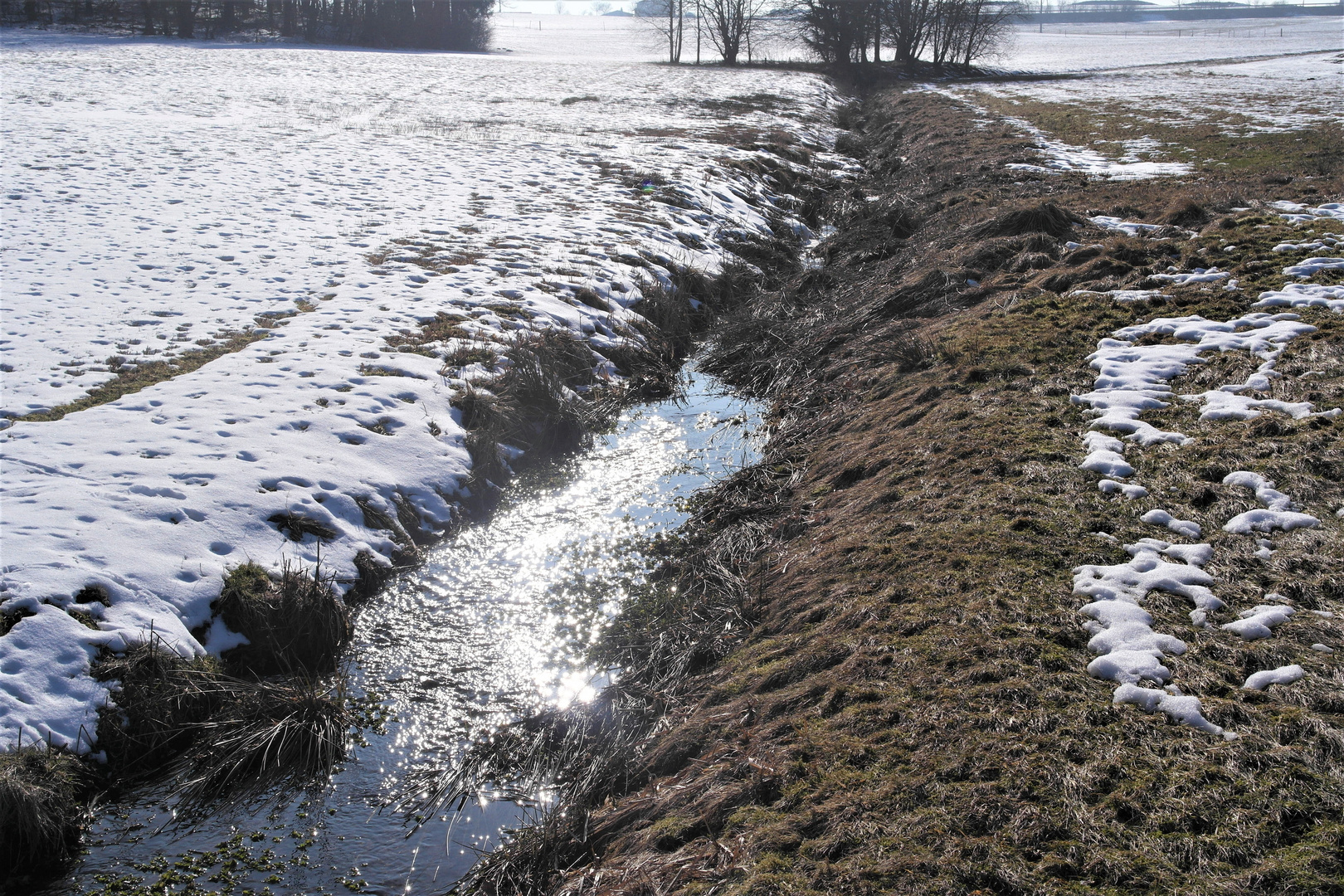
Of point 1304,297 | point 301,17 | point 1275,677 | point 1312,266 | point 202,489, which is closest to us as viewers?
point 1275,677

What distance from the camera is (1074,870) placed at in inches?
94.7

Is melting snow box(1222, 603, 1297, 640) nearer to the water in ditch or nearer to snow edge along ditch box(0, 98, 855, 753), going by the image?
the water in ditch

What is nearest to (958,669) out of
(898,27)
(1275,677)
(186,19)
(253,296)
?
(1275,677)

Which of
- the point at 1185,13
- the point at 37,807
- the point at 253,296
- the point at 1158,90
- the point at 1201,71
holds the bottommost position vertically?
the point at 37,807

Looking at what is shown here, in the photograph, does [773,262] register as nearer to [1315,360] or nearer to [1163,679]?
[1315,360]

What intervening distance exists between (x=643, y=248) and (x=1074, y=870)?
9903mm

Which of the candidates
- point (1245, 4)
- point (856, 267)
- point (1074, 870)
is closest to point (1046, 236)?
point (856, 267)

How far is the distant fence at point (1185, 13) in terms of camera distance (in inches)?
3782

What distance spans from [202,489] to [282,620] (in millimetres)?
1324

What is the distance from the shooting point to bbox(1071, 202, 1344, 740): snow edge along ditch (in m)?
3.16

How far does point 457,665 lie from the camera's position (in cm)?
462

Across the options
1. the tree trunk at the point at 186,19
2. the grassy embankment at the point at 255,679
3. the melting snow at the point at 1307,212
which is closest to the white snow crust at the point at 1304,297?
the melting snow at the point at 1307,212

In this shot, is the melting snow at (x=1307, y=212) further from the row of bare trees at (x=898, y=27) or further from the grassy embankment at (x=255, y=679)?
the row of bare trees at (x=898, y=27)

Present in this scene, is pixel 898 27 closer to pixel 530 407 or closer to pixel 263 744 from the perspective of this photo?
pixel 530 407
